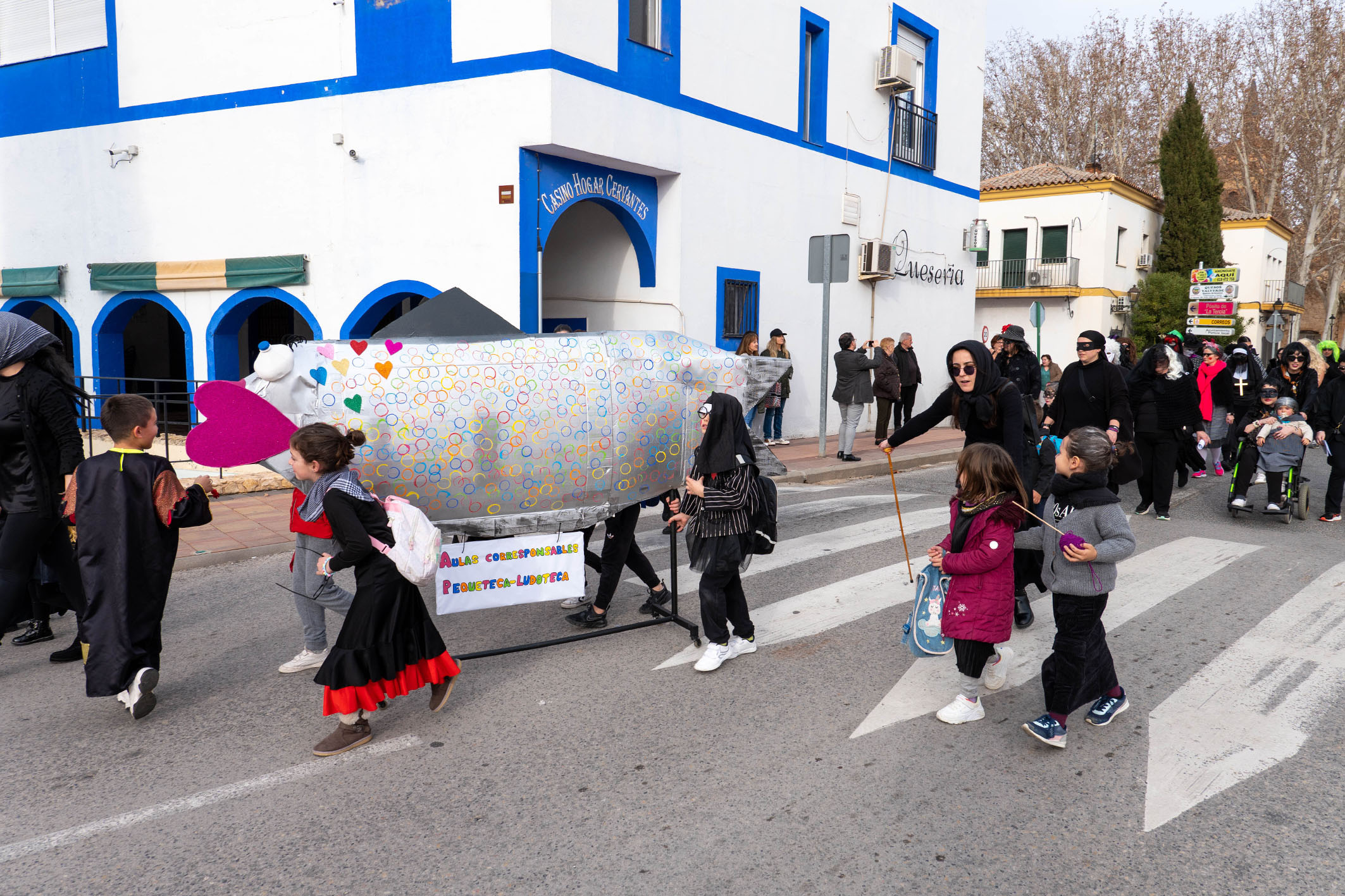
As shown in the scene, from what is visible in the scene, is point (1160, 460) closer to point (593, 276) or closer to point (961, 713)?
point (961, 713)

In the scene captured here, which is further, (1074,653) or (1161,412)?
(1161,412)

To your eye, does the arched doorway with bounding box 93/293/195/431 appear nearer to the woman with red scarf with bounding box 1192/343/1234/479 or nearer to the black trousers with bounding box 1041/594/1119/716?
the black trousers with bounding box 1041/594/1119/716

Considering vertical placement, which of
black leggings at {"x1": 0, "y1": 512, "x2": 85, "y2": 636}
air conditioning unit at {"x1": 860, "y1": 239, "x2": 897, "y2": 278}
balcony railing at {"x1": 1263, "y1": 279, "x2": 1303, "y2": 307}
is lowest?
black leggings at {"x1": 0, "y1": 512, "x2": 85, "y2": 636}

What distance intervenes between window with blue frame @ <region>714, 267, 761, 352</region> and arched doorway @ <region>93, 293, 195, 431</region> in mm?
6964

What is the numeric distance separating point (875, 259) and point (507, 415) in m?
12.9

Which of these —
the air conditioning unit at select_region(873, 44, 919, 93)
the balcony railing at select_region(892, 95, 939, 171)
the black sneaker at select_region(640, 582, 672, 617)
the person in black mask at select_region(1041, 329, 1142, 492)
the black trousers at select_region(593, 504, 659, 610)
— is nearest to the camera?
the black trousers at select_region(593, 504, 659, 610)

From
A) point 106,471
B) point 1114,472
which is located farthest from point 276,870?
point 1114,472

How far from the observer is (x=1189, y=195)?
34.3 metres

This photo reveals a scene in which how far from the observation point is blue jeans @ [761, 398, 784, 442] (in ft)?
45.2

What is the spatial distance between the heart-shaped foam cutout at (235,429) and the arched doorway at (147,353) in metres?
2.53

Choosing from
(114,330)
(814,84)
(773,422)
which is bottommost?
(773,422)

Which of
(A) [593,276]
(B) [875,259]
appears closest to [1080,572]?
(A) [593,276]

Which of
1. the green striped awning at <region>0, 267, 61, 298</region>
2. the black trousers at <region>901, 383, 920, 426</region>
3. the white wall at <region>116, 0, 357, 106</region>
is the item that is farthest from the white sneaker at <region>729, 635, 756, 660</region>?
the green striped awning at <region>0, 267, 61, 298</region>

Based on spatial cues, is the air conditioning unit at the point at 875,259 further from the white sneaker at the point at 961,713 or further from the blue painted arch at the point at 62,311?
the white sneaker at the point at 961,713
